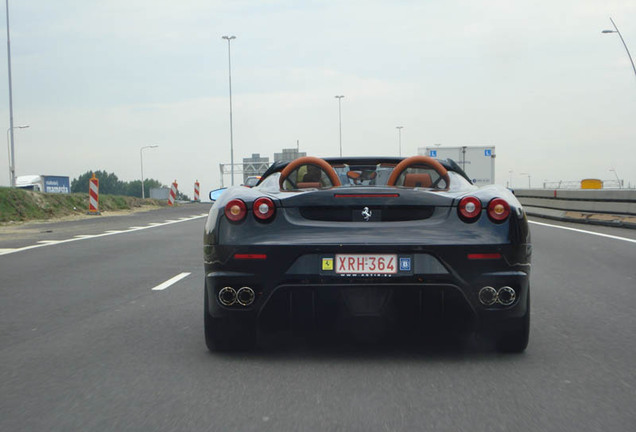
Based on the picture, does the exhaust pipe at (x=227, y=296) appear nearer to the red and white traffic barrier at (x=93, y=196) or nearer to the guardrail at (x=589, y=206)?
the guardrail at (x=589, y=206)

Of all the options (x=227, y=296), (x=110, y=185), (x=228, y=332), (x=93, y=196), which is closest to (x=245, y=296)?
(x=227, y=296)

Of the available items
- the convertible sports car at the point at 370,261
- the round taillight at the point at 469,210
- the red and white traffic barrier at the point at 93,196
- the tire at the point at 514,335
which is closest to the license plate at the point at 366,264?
the convertible sports car at the point at 370,261

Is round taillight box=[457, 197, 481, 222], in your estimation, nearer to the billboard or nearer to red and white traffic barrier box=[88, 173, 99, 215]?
red and white traffic barrier box=[88, 173, 99, 215]

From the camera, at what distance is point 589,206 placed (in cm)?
2106

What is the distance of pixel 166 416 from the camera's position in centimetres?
373

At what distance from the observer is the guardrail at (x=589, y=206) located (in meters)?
18.6

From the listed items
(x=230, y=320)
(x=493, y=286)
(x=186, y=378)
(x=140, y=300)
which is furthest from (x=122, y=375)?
(x=140, y=300)

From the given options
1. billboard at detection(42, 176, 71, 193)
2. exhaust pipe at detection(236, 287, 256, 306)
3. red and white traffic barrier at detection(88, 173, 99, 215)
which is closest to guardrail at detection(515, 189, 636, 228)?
exhaust pipe at detection(236, 287, 256, 306)

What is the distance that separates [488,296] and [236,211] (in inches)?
59.9

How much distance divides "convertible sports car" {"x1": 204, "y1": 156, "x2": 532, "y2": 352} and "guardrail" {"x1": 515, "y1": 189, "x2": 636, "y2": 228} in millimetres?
14007

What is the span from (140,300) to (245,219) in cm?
313

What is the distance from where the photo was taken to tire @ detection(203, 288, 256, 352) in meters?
4.87

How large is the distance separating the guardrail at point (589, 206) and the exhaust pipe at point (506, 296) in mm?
13996

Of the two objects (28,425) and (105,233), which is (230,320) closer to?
(28,425)
